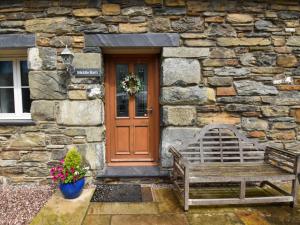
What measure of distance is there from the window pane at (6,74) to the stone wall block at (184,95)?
242 cm

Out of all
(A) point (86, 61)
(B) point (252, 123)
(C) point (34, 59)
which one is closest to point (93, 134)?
(A) point (86, 61)

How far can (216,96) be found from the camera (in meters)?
3.47

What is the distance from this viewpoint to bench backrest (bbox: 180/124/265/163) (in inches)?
130

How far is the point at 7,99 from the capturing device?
12.3 feet

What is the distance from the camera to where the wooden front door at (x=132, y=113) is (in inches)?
148

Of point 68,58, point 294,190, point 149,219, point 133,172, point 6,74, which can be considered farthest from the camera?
point 6,74

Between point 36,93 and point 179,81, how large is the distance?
208 centimetres

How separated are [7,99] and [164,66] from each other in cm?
255

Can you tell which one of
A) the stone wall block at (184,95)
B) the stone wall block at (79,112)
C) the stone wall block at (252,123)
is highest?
the stone wall block at (184,95)

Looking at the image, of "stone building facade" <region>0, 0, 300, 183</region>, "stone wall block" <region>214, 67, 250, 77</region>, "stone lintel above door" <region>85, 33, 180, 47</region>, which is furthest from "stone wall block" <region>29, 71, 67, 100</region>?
"stone wall block" <region>214, 67, 250, 77</region>

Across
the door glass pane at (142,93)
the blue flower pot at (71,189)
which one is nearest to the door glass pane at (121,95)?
the door glass pane at (142,93)

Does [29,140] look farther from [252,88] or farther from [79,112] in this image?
[252,88]

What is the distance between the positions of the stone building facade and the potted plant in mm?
346

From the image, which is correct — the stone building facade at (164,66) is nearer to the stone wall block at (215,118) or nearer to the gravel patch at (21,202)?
the stone wall block at (215,118)
